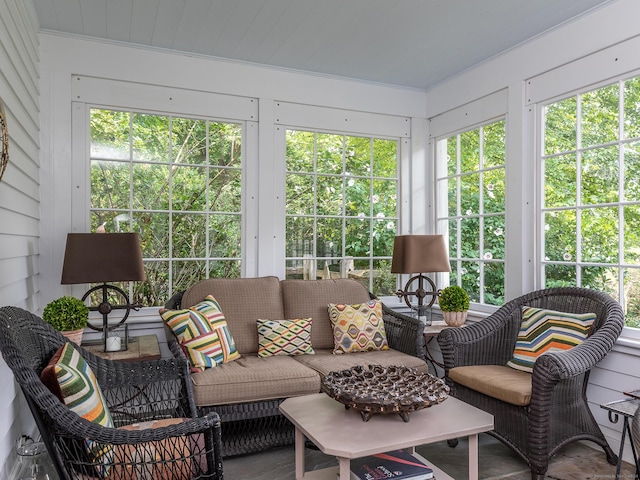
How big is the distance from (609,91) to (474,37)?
0.98 meters

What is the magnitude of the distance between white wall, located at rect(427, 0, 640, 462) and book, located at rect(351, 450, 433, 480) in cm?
148

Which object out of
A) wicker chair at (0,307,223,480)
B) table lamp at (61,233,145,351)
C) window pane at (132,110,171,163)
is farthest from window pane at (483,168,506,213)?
wicker chair at (0,307,223,480)

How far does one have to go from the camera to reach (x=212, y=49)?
3.74 meters

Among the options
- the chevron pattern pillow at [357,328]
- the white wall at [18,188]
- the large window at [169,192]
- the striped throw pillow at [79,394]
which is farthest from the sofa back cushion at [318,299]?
the striped throw pillow at [79,394]

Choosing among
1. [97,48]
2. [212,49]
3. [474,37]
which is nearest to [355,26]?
[474,37]

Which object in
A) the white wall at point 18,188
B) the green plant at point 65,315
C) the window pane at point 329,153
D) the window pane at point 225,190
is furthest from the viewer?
the window pane at point 329,153

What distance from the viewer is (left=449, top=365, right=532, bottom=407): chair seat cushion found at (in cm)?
262

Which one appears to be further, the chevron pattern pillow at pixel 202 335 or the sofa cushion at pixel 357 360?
the sofa cushion at pixel 357 360

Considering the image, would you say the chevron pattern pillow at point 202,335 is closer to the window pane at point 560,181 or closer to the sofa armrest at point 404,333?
the sofa armrest at point 404,333

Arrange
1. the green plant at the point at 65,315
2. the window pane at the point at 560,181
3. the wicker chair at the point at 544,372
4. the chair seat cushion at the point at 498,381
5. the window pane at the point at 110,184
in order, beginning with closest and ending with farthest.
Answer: the wicker chair at the point at 544,372 → the chair seat cushion at the point at 498,381 → the green plant at the point at 65,315 → the window pane at the point at 560,181 → the window pane at the point at 110,184

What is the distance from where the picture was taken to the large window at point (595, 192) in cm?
297

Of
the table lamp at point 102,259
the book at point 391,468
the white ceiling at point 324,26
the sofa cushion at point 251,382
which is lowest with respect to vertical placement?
the book at point 391,468

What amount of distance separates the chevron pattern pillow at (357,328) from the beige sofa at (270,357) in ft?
0.23

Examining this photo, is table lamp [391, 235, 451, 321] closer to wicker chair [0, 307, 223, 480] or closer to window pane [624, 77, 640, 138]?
window pane [624, 77, 640, 138]
